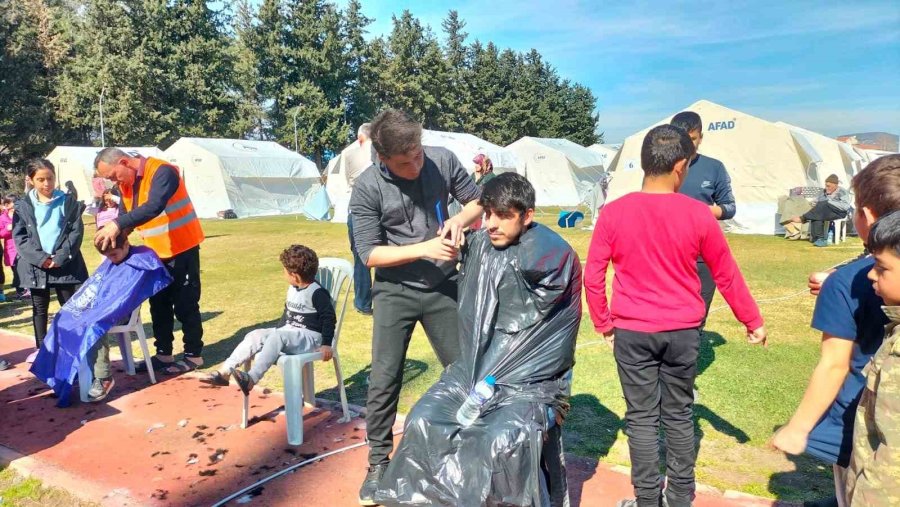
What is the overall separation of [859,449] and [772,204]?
15.1m

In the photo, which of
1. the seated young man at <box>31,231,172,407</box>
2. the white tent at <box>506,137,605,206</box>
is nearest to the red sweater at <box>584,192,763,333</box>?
the seated young man at <box>31,231,172,407</box>

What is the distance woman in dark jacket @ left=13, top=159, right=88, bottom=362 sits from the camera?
16.8ft

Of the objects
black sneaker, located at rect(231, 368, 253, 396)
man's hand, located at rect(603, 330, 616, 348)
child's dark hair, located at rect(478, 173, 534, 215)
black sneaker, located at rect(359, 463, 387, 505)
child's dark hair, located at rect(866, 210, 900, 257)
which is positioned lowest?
black sneaker, located at rect(359, 463, 387, 505)

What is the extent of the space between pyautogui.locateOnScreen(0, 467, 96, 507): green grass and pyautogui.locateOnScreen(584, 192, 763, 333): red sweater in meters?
2.81

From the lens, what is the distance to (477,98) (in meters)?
51.9

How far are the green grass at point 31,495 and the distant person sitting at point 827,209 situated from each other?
13.4 m

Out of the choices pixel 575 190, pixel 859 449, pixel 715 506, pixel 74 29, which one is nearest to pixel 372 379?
pixel 715 506

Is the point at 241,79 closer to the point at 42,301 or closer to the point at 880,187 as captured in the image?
the point at 42,301

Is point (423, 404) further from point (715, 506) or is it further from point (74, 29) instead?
point (74, 29)

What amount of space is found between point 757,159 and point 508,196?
15440mm

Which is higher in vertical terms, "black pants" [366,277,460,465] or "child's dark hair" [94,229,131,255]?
"child's dark hair" [94,229,131,255]

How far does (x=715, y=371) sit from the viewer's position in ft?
15.4

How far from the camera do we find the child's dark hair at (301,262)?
4.01 m

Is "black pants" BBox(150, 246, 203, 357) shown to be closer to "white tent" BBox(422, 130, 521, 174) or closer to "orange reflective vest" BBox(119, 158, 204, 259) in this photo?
"orange reflective vest" BBox(119, 158, 204, 259)
